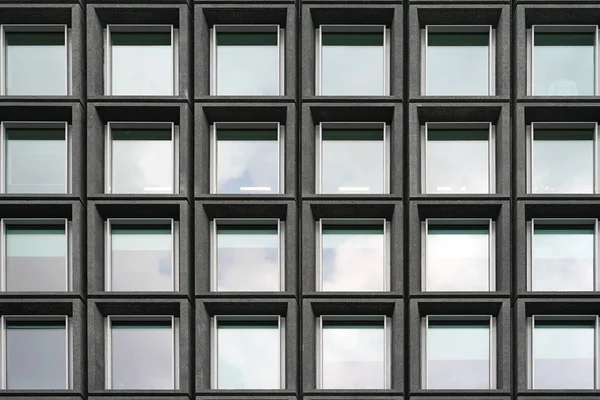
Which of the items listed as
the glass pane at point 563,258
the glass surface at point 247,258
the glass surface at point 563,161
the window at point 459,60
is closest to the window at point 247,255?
the glass surface at point 247,258

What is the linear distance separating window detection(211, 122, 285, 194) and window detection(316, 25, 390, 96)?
215 centimetres

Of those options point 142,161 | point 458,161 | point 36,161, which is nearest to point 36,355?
point 36,161

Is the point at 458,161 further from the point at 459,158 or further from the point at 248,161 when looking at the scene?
the point at 248,161

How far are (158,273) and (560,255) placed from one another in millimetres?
12021

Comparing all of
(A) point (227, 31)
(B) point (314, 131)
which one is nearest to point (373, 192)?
(B) point (314, 131)

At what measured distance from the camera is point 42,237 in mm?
30453

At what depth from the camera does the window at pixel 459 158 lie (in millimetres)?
30719

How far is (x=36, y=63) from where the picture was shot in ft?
102

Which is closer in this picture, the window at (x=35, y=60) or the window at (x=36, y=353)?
the window at (x=36, y=353)

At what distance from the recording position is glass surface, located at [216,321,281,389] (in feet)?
98.3

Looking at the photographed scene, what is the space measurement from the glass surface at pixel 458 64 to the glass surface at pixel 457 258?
4221 millimetres

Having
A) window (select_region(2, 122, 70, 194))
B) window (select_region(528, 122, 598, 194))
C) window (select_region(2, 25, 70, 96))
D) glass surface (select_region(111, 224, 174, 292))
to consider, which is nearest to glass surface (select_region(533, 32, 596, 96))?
window (select_region(528, 122, 598, 194))

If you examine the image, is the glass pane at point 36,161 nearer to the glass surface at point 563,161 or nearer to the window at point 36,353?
the window at point 36,353

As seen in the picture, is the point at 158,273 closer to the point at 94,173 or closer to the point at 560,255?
the point at 94,173
